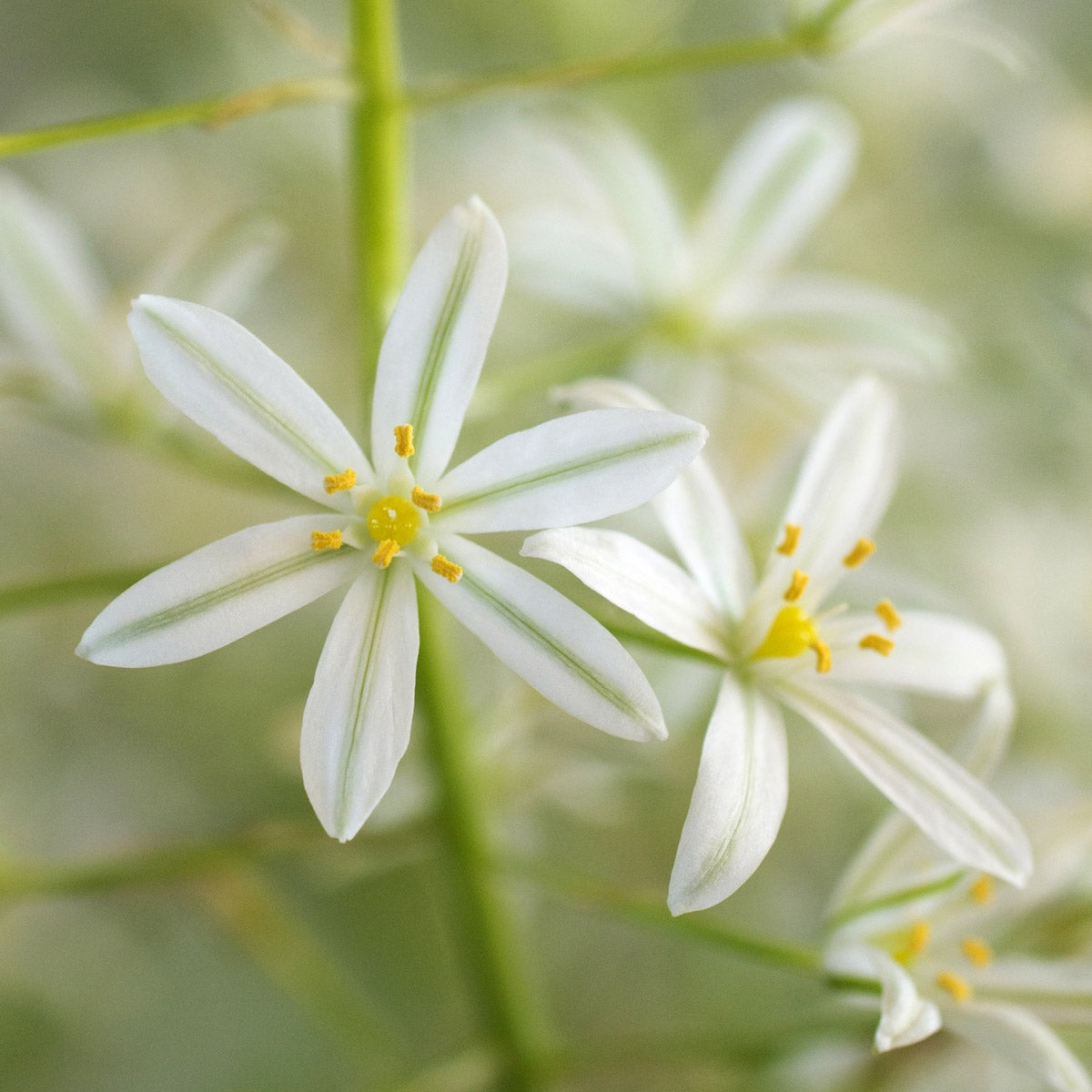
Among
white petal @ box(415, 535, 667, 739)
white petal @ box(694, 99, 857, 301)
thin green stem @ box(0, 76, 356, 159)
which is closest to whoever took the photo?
white petal @ box(415, 535, 667, 739)

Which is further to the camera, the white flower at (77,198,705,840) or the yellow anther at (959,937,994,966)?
the yellow anther at (959,937,994,966)

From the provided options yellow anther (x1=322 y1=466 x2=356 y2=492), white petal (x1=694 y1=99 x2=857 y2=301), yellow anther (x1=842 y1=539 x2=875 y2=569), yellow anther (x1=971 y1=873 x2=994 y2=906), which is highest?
white petal (x1=694 y1=99 x2=857 y2=301)

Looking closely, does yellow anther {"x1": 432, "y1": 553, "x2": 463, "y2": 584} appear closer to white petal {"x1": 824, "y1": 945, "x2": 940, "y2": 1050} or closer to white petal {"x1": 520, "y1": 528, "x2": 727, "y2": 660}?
white petal {"x1": 520, "y1": 528, "x2": 727, "y2": 660}

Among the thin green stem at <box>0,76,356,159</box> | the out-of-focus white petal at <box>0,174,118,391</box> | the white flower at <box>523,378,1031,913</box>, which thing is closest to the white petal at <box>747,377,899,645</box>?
the white flower at <box>523,378,1031,913</box>

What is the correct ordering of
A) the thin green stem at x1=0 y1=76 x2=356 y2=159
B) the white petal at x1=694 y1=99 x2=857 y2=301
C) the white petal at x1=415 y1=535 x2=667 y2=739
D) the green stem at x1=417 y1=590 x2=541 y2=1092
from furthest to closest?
the white petal at x1=694 y1=99 x2=857 y2=301 → the green stem at x1=417 y1=590 x2=541 y2=1092 → the thin green stem at x1=0 y1=76 x2=356 y2=159 → the white petal at x1=415 y1=535 x2=667 y2=739

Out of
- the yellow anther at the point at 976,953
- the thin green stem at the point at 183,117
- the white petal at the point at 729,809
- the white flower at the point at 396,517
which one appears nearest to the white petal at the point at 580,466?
the white flower at the point at 396,517

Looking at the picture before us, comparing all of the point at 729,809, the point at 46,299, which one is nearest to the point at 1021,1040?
the point at 729,809

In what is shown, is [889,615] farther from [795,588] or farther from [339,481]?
[339,481]
